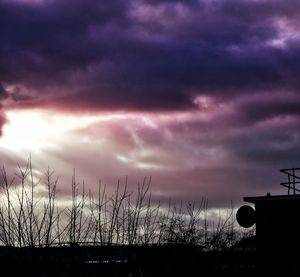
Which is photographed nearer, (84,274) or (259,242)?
(84,274)

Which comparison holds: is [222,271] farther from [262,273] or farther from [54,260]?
[54,260]

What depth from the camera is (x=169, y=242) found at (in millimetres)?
23750

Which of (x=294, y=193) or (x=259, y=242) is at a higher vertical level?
(x=294, y=193)

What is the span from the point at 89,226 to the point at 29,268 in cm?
223

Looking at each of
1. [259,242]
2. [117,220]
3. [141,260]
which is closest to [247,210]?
[259,242]

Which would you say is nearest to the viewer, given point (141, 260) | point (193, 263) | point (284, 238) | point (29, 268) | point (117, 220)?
point (29, 268)

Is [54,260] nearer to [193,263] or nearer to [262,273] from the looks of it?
Answer: [193,263]

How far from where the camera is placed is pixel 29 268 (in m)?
19.2

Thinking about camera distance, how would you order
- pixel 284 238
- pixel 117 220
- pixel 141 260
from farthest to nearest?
1. pixel 284 238
2. pixel 141 260
3. pixel 117 220

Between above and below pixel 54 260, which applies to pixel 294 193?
above

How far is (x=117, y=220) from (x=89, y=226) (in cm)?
101

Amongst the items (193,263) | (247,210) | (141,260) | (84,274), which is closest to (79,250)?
(84,274)

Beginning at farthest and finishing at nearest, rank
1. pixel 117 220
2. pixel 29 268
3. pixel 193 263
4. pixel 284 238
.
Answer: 1. pixel 284 238
2. pixel 193 263
3. pixel 117 220
4. pixel 29 268

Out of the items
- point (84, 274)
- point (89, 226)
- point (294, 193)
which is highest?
point (294, 193)
